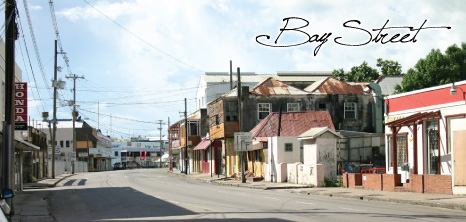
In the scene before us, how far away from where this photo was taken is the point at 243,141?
1574 inches

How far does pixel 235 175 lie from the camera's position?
47.8 meters

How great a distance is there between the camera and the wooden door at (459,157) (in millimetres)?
21984

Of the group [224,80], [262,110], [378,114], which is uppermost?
[224,80]

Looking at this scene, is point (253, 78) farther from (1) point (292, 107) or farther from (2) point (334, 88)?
(1) point (292, 107)

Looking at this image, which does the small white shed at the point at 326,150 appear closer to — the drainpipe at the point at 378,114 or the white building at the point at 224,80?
the drainpipe at the point at 378,114

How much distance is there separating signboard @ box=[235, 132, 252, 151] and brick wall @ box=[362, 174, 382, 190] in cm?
1285

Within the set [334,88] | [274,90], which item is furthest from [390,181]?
[334,88]

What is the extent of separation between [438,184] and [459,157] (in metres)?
1.34

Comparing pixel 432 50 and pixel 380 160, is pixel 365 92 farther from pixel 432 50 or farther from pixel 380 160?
pixel 380 160

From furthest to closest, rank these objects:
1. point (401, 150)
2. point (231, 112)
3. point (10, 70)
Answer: point (231, 112), point (401, 150), point (10, 70)

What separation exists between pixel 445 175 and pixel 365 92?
99.8 feet

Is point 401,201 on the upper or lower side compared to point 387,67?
lower

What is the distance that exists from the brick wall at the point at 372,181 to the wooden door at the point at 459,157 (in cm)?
472

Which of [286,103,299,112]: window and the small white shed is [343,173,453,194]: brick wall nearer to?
the small white shed
